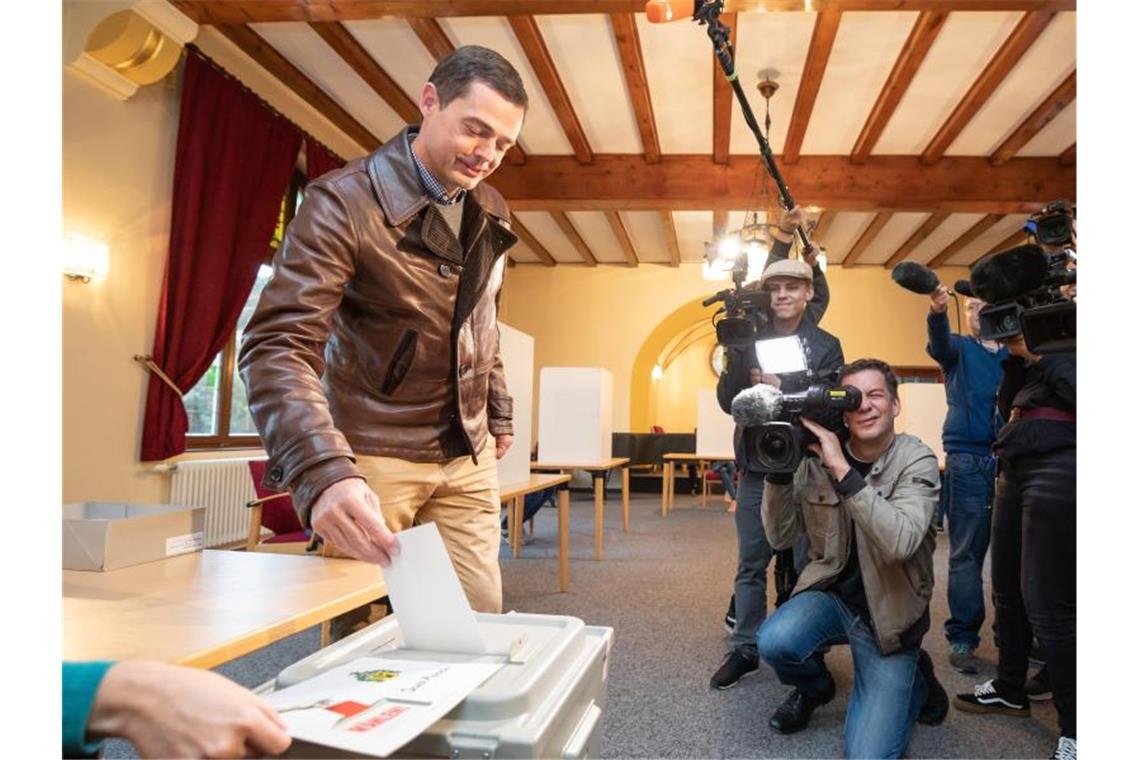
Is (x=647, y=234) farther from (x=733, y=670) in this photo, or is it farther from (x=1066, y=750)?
(x=1066, y=750)

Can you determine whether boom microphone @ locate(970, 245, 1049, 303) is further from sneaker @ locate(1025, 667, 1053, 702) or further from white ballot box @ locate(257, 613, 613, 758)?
sneaker @ locate(1025, 667, 1053, 702)

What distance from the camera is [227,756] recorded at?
48 cm

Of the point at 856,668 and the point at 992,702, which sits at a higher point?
the point at 856,668

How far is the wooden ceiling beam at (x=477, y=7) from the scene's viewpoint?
3.52 m

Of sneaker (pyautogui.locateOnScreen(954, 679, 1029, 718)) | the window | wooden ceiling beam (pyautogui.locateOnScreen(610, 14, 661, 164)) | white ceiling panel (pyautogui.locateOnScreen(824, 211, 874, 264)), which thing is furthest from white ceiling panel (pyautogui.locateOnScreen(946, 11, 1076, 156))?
the window

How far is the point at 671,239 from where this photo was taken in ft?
26.7

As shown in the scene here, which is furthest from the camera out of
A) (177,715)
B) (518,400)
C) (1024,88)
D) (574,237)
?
(574,237)

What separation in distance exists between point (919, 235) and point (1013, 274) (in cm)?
723

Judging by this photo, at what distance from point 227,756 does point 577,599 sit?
3.14 m

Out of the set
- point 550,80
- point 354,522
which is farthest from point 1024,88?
point 354,522

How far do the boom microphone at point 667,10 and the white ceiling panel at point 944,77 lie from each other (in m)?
2.70

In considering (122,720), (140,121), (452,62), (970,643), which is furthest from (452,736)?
(140,121)

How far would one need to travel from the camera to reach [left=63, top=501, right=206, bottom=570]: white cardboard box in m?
1.15
